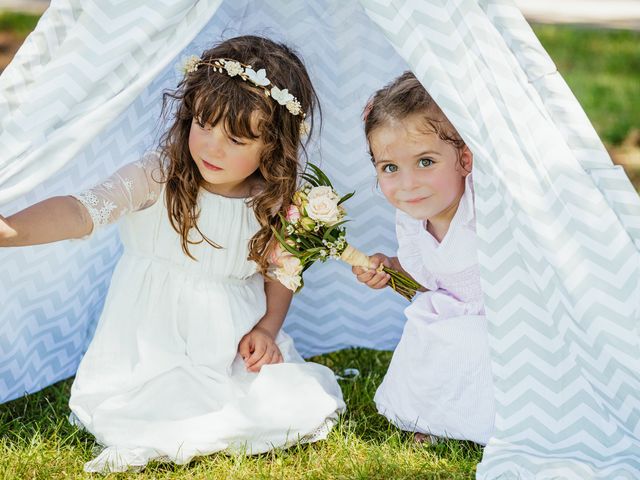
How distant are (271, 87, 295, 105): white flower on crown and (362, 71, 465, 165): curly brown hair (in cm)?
23

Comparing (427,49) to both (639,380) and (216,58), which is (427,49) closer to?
(216,58)

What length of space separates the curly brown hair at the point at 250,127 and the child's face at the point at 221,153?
0.02m

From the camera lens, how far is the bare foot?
8.65ft

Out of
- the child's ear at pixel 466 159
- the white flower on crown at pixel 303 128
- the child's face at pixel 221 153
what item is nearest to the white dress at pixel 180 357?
the child's face at pixel 221 153

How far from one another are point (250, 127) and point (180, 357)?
0.61 meters

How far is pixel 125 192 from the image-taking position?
2.61m

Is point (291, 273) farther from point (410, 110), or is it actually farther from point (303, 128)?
point (410, 110)

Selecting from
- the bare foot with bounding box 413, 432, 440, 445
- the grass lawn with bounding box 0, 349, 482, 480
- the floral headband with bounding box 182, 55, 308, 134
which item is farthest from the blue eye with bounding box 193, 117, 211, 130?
the bare foot with bounding box 413, 432, 440, 445

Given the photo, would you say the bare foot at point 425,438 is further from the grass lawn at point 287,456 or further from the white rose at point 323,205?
the white rose at point 323,205

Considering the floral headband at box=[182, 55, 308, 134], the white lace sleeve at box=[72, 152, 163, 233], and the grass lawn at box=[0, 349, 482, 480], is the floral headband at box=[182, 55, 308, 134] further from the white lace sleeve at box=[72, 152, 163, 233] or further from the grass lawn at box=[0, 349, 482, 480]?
the grass lawn at box=[0, 349, 482, 480]

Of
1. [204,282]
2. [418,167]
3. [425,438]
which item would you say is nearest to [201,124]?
[204,282]

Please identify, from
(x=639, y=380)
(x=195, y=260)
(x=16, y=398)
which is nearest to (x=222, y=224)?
(x=195, y=260)

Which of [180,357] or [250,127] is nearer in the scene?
[250,127]

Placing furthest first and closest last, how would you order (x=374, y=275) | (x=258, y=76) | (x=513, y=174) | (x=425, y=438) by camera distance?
(x=374, y=275) < (x=425, y=438) < (x=258, y=76) < (x=513, y=174)
